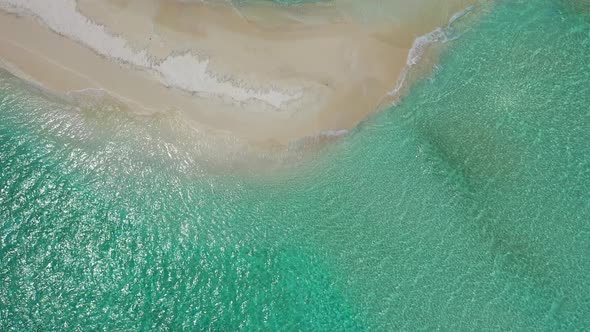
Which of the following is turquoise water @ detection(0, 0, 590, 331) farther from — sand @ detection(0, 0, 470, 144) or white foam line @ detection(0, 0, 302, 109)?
white foam line @ detection(0, 0, 302, 109)

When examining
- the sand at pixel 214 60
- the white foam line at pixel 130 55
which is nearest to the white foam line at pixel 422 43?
the sand at pixel 214 60

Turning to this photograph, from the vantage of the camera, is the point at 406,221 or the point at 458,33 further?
the point at 458,33

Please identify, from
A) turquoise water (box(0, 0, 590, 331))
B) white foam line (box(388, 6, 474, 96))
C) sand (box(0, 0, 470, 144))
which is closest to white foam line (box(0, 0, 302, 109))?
sand (box(0, 0, 470, 144))

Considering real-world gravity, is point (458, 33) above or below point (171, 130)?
above

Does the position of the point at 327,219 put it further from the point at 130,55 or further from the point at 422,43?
the point at 130,55

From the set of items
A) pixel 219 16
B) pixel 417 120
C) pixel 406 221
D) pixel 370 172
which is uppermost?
pixel 219 16

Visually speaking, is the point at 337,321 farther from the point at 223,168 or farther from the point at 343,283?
the point at 223,168

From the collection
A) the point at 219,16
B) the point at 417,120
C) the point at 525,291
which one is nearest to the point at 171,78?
the point at 219,16
